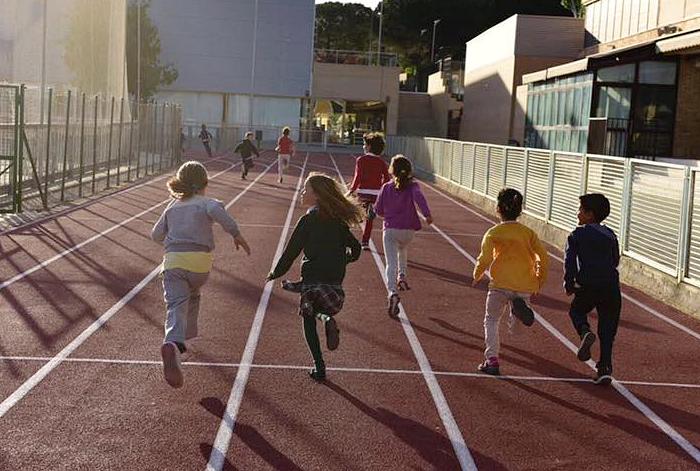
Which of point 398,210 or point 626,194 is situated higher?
point 626,194

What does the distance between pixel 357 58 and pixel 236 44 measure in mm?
9324

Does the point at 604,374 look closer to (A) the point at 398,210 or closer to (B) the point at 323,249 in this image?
(B) the point at 323,249

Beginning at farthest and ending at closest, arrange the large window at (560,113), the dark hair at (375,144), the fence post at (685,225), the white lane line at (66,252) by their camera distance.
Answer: the large window at (560,113) → the dark hair at (375,144) → the fence post at (685,225) → the white lane line at (66,252)

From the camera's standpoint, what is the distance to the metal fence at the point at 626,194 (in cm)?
1226

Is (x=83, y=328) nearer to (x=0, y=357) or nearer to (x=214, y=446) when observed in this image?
(x=0, y=357)

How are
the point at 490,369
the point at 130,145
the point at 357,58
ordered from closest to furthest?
1. the point at 490,369
2. the point at 130,145
3. the point at 357,58

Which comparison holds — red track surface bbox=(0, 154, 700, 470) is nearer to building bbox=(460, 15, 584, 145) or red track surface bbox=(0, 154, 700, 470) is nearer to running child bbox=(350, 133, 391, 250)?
running child bbox=(350, 133, 391, 250)

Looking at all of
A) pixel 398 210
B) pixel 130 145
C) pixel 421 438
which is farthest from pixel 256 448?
pixel 130 145

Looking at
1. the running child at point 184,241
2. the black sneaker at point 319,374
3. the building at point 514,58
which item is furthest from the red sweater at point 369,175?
the building at point 514,58

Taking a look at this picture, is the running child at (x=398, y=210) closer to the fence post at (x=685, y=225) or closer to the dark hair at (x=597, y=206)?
the dark hair at (x=597, y=206)

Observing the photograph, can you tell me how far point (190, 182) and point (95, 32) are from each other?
113 ft

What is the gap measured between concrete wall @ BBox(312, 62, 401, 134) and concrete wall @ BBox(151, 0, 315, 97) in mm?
1577

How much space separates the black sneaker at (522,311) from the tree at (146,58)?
6525 cm

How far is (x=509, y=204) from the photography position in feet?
26.6
